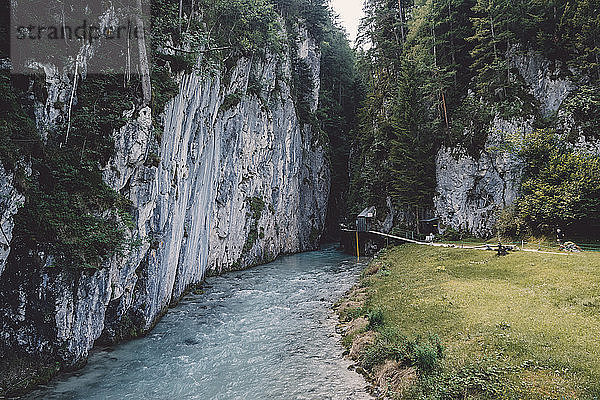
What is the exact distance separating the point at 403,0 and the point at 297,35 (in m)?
16.0

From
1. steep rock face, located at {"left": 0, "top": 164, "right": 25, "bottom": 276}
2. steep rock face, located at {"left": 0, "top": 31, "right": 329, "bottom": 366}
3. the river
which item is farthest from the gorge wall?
steep rock face, located at {"left": 0, "top": 164, "right": 25, "bottom": 276}

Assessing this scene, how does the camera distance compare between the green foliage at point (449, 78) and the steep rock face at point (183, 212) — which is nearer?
the steep rock face at point (183, 212)

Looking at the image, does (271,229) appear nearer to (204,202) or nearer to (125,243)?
(204,202)

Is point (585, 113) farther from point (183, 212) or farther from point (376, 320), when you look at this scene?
point (183, 212)

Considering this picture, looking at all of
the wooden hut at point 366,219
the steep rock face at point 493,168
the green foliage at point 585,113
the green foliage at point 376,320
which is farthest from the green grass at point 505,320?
the wooden hut at point 366,219

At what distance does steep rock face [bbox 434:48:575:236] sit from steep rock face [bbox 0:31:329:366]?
67.6 feet

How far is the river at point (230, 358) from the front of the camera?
474 inches

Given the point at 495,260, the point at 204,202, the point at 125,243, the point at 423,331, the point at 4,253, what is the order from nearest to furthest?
the point at 4,253, the point at 423,331, the point at 125,243, the point at 495,260, the point at 204,202

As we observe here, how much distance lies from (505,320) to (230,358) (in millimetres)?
10973

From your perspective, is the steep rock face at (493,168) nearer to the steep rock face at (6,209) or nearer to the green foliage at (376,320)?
the green foliage at (376,320)

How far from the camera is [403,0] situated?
50688mm

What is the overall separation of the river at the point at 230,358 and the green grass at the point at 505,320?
3.19 metres

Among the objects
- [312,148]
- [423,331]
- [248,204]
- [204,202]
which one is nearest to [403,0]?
[312,148]

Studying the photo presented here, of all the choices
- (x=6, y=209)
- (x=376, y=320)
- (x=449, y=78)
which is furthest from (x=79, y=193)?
(x=449, y=78)
